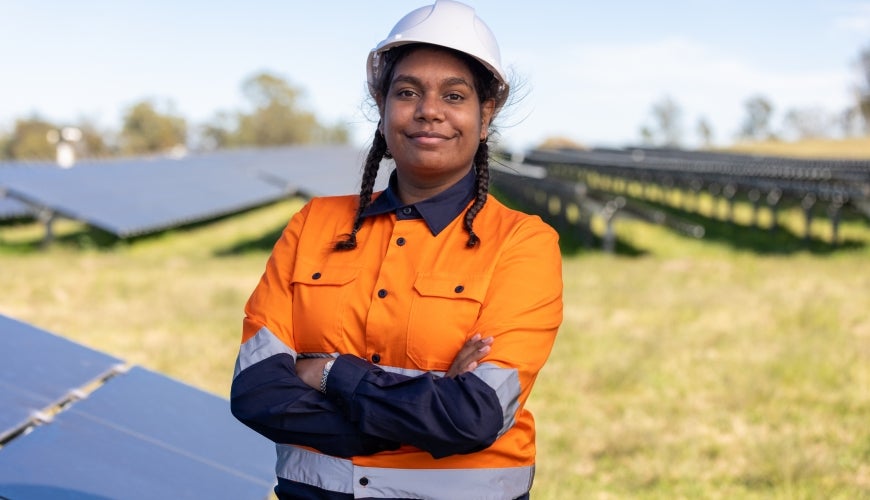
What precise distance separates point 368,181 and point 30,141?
88044 mm

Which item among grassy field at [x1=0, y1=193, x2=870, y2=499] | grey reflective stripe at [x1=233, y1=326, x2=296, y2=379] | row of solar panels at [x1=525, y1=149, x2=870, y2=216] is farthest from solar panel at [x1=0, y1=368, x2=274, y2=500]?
row of solar panels at [x1=525, y1=149, x2=870, y2=216]

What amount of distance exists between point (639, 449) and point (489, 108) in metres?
4.65

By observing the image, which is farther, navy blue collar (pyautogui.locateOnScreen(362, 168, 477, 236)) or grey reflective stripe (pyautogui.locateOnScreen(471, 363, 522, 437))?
navy blue collar (pyautogui.locateOnScreen(362, 168, 477, 236))

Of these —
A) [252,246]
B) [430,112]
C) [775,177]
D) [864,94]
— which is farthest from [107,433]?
[864,94]

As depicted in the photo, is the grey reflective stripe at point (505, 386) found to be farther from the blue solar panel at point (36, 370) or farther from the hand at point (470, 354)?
the blue solar panel at point (36, 370)

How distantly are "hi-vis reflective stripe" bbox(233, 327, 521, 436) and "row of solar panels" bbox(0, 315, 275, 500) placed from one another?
3.35ft

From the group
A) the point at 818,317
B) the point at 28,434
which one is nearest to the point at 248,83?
the point at 818,317

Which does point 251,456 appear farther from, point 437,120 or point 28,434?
point 437,120

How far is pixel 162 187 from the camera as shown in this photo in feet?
69.2

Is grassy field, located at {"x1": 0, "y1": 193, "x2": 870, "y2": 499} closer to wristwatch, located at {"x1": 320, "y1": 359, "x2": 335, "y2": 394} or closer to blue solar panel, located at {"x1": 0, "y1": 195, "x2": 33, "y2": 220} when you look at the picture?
wristwatch, located at {"x1": 320, "y1": 359, "x2": 335, "y2": 394}

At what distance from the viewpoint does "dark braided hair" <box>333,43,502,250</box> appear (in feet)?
7.96

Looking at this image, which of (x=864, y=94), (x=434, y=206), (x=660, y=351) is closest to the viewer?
(x=434, y=206)

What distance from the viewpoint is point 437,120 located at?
2.39 metres

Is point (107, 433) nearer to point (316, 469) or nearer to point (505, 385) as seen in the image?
point (316, 469)
